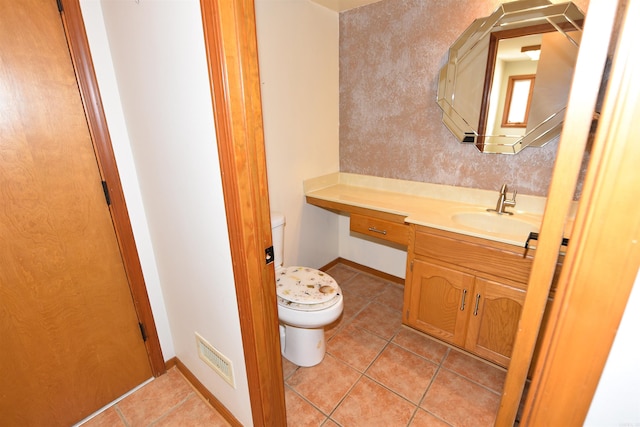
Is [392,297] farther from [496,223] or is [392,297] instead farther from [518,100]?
[518,100]

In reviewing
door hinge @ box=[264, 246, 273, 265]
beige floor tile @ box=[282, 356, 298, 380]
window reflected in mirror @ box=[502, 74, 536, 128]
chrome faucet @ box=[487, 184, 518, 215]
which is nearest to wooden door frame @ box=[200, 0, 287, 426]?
door hinge @ box=[264, 246, 273, 265]

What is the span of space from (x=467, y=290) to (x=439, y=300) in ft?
0.60

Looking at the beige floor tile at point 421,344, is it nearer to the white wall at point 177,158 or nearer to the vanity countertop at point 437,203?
the vanity countertop at point 437,203

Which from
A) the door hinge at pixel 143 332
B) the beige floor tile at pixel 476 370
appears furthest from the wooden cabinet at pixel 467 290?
the door hinge at pixel 143 332

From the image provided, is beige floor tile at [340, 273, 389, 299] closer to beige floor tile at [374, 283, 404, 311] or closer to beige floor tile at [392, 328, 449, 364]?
beige floor tile at [374, 283, 404, 311]

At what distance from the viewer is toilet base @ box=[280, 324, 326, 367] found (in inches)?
66.4

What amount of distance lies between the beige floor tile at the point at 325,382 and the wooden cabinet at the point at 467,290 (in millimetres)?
548

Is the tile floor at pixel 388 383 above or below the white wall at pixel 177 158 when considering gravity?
below

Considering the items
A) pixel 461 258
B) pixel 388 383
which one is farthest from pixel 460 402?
pixel 461 258

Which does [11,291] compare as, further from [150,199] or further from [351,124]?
[351,124]

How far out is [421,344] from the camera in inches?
73.5

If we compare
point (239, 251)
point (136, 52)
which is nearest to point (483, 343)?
point (239, 251)

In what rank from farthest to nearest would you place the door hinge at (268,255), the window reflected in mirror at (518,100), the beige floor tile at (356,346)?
the beige floor tile at (356,346), the window reflected in mirror at (518,100), the door hinge at (268,255)

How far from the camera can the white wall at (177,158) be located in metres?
0.92
